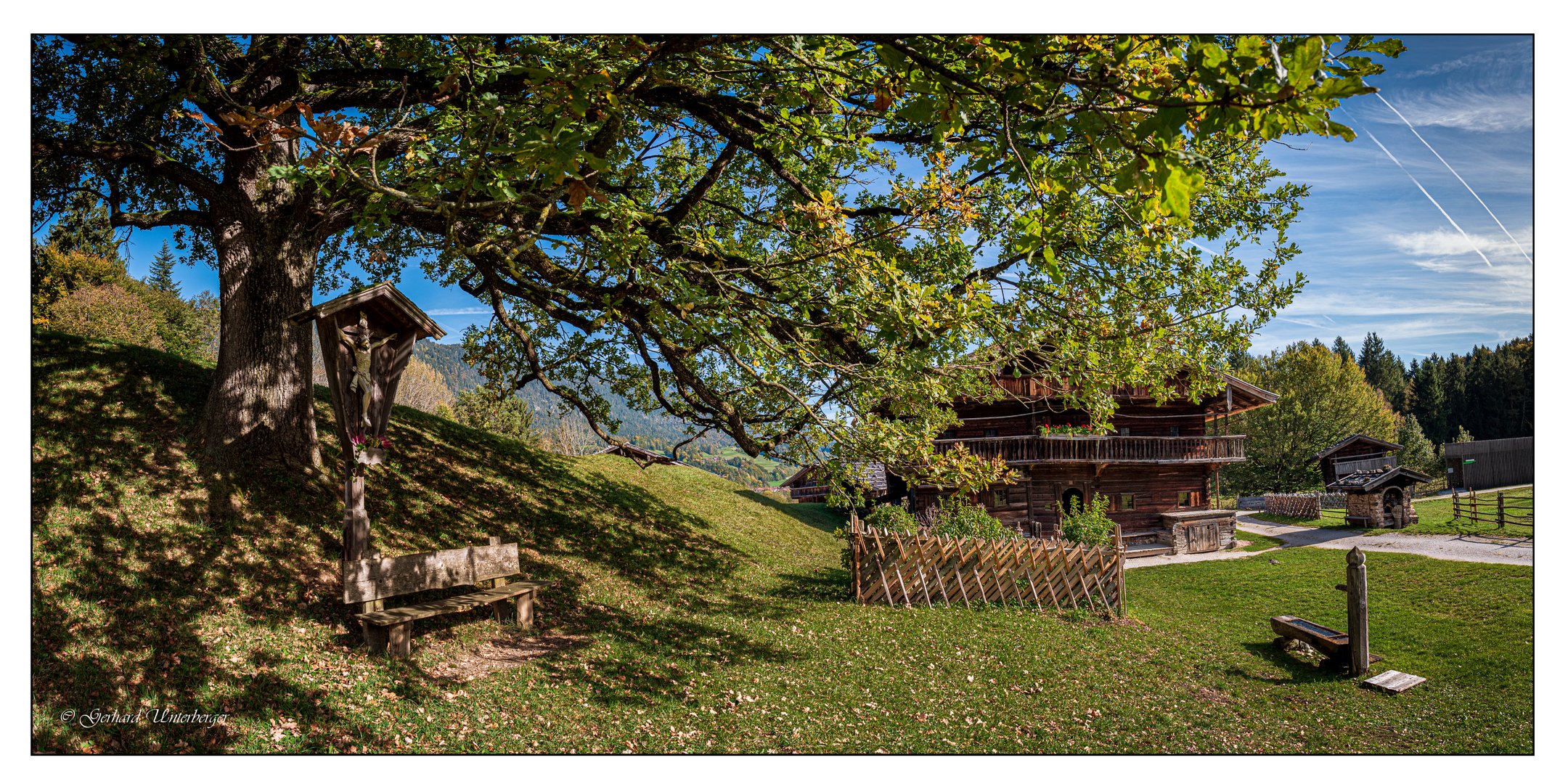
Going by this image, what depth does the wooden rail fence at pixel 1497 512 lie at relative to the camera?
1744cm

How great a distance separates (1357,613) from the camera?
9.15 meters

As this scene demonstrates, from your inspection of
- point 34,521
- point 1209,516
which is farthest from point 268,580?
point 1209,516

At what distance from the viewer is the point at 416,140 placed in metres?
7.07

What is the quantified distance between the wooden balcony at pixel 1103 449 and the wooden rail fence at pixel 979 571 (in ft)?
37.5

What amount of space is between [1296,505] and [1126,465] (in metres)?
14.7

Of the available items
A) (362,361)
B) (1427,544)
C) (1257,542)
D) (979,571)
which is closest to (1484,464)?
(1427,544)

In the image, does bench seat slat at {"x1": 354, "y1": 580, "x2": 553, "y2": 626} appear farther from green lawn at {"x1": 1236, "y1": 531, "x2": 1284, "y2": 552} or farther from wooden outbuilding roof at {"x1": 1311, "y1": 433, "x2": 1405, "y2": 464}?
wooden outbuilding roof at {"x1": 1311, "y1": 433, "x2": 1405, "y2": 464}

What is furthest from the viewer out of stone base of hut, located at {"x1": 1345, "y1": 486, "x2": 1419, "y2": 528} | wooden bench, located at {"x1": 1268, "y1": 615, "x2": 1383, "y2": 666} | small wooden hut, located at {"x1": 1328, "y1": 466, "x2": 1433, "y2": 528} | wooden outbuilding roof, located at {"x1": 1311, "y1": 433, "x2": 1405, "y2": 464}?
wooden outbuilding roof, located at {"x1": 1311, "y1": 433, "x2": 1405, "y2": 464}

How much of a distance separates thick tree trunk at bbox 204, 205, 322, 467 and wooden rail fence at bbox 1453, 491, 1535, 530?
2526 cm

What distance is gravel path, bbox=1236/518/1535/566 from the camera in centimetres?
1513

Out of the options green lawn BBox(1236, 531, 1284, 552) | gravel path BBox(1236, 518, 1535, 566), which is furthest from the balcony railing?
gravel path BBox(1236, 518, 1535, 566)

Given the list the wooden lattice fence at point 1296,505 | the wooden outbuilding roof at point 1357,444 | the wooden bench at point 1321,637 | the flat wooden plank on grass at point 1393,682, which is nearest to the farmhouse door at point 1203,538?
the wooden outbuilding roof at point 1357,444

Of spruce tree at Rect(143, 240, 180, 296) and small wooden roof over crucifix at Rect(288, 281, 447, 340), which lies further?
spruce tree at Rect(143, 240, 180, 296)

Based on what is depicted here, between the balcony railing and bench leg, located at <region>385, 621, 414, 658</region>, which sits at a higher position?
Answer: the balcony railing
